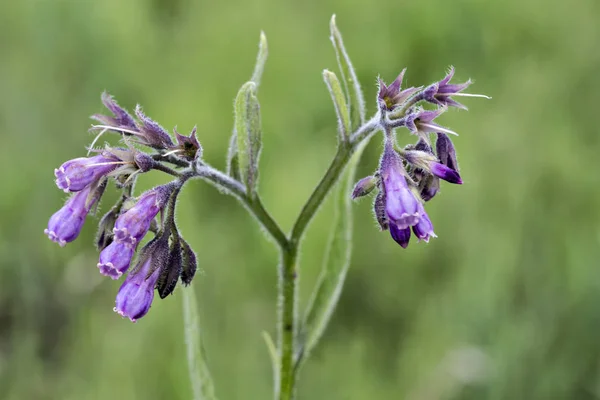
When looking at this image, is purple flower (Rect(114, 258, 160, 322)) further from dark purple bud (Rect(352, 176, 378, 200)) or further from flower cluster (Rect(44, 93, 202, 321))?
dark purple bud (Rect(352, 176, 378, 200))

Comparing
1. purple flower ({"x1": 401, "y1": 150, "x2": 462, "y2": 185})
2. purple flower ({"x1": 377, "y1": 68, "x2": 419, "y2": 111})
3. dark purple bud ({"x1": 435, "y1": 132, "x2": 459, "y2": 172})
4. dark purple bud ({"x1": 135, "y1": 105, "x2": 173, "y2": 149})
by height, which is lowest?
purple flower ({"x1": 401, "y1": 150, "x2": 462, "y2": 185})

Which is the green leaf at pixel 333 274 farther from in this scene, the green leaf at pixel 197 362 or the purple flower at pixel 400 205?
the purple flower at pixel 400 205

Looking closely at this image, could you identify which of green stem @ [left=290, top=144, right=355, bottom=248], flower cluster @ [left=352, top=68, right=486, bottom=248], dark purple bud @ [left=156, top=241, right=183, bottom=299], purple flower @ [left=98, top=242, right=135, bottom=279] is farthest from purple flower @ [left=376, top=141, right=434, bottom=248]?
purple flower @ [left=98, top=242, right=135, bottom=279]

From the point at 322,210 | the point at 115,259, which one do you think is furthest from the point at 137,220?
the point at 322,210

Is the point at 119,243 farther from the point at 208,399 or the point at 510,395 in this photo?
the point at 510,395

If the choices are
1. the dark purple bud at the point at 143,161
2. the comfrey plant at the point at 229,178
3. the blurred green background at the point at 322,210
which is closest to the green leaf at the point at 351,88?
the comfrey plant at the point at 229,178

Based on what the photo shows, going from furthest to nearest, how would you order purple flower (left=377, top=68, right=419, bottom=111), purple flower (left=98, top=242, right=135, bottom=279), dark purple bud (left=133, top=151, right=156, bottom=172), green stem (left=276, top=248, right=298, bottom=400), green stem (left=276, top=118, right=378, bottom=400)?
green stem (left=276, top=248, right=298, bottom=400) < green stem (left=276, top=118, right=378, bottom=400) < purple flower (left=377, top=68, right=419, bottom=111) < dark purple bud (left=133, top=151, right=156, bottom=172) < purple flower (left=98, top=242, right=135, bottom=279)
